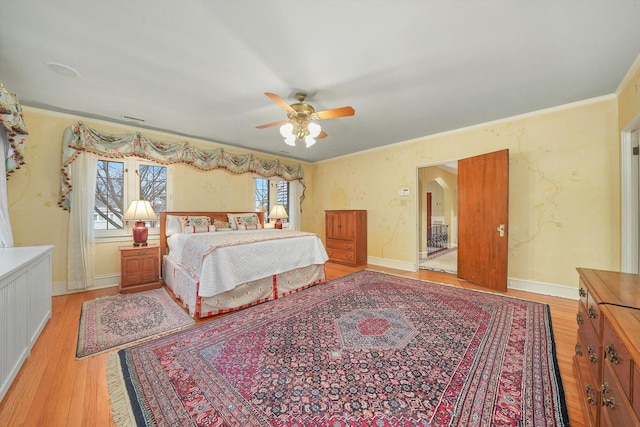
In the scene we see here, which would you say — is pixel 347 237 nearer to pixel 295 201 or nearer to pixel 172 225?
pixel 295 201

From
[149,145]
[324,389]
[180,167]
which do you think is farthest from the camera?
[180,167]

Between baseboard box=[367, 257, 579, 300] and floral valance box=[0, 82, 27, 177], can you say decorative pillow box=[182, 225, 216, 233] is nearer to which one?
floral valance box=[0, 82, 27, 177]

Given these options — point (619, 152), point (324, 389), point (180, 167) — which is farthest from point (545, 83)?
point (180, 167)

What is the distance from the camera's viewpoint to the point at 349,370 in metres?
1.69

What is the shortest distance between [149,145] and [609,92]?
612 centimetres

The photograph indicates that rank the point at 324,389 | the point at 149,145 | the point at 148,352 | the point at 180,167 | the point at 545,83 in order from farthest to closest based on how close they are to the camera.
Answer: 1. the point at 180,167
2. the point at 149,145
3. the point at 545,83
4. the point at 148,352
5. the point at 324,389

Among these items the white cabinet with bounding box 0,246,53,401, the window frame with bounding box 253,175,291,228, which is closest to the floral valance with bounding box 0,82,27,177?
the white cabinet with bounding box 0,246,53,401

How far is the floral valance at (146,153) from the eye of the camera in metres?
3.21

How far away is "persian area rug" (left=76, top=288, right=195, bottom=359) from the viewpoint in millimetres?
2080

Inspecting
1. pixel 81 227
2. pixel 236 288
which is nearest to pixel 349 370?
pixel 236 288

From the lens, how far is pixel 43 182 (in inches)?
124

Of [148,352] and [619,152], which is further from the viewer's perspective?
[619,152]

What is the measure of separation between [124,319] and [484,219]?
4.68 m

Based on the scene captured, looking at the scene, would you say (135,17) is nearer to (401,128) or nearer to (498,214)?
(401,128)
